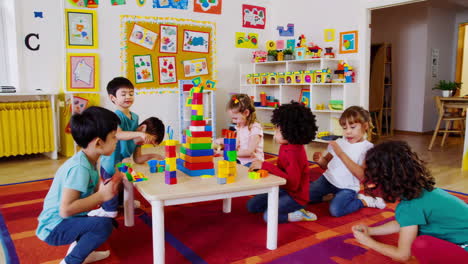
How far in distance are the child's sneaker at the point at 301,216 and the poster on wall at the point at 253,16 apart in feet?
14.1

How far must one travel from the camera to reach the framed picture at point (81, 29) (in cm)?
457

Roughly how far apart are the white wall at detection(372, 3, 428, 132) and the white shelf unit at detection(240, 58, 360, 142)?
7.16ft

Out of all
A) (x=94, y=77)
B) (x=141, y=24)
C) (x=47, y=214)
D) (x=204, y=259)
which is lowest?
(x=204, y=259)

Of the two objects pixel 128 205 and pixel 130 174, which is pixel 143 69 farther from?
pixel 130 174

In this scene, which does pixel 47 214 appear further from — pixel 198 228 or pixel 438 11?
pixel 438 11

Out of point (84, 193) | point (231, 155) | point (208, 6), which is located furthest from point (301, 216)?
point (208, 6)

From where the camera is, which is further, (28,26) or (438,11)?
(438,11)

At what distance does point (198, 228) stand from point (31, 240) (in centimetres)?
93

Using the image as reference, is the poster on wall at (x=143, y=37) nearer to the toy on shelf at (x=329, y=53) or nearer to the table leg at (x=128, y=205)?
the toy on shelf at (x=329, y=53)

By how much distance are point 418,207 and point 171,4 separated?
181 inches

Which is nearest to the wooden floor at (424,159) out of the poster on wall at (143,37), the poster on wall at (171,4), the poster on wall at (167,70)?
the poster on wall at (167,70)

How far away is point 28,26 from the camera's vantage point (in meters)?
4.34

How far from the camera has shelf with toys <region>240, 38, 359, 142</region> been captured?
4.89m

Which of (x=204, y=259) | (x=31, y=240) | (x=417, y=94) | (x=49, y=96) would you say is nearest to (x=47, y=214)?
(x=31, y=240)
